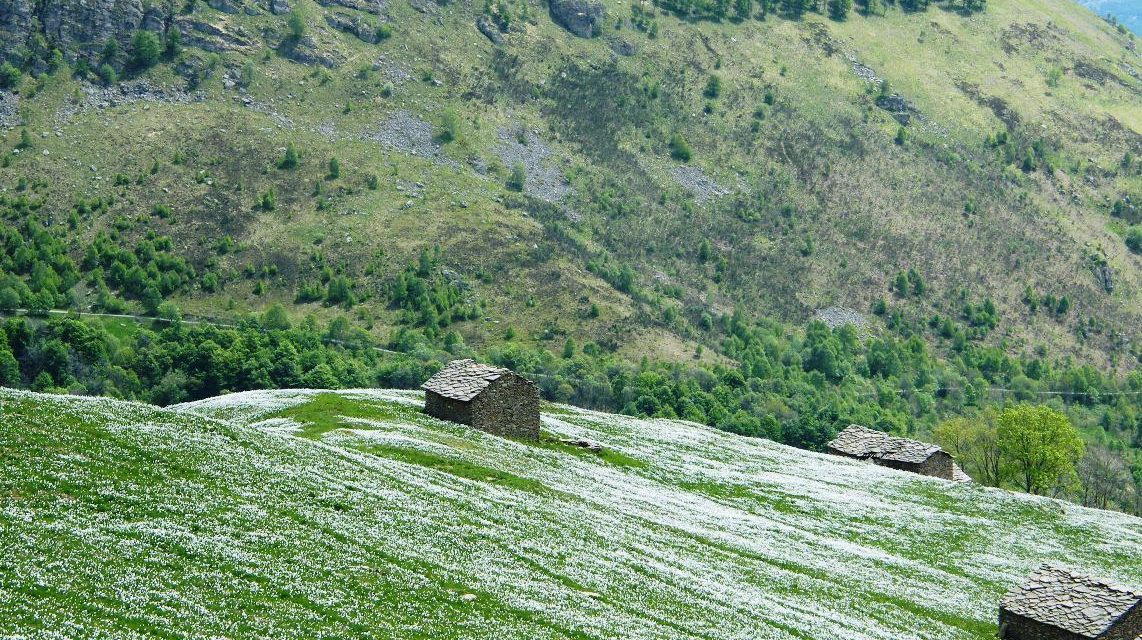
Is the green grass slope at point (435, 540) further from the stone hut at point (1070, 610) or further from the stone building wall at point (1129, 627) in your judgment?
the stone building wall at point (1129, 627)

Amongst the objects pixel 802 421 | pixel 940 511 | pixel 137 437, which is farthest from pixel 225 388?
pixel 137 437

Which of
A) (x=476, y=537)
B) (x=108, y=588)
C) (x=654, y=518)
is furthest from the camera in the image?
(x=654, y=518)

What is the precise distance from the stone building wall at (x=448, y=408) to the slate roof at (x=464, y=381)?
384mm

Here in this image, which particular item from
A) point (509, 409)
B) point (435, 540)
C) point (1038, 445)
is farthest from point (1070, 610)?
point (1038, 445)

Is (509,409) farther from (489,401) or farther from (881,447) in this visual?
(881,447)

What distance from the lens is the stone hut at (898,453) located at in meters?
129

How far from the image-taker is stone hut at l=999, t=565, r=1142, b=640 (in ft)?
213

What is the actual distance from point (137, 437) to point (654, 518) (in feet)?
101

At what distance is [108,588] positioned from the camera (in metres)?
42.2

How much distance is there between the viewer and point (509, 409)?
100 metres

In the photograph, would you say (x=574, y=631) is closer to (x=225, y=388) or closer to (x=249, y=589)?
(x=249, y=589)

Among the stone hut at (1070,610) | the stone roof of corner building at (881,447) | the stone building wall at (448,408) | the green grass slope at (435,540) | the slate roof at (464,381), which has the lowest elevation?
the stone roof of corner building at (881,447)

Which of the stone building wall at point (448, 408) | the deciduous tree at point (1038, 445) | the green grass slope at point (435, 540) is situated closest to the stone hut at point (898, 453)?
the deciduous tree at point (1038, 445)

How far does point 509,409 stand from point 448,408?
14.8 feet
